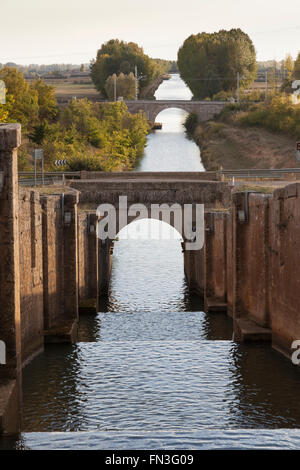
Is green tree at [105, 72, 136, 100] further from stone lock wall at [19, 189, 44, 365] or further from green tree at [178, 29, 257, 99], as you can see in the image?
stone lock wall at [19, 189, 44, 365]

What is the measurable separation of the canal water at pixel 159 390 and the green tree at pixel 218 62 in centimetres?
9664

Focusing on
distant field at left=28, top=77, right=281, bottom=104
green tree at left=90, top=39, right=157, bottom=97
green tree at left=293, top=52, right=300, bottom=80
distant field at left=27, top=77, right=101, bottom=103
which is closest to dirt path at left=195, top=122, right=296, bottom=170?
green tree at left=293, top=52, right=300, bottom=80

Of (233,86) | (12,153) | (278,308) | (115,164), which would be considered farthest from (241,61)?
(12,153)

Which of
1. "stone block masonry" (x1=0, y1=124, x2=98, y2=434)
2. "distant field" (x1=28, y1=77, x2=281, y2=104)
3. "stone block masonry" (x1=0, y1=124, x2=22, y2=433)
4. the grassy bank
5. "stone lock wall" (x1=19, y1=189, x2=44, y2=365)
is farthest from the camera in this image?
"distant field" (x1=28, y1=77, x2=281, y2=104)

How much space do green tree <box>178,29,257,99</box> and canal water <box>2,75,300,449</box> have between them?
96.6m

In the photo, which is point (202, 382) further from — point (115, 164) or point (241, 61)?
point (241, 61)

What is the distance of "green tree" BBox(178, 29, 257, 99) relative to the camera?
125250 millimetres

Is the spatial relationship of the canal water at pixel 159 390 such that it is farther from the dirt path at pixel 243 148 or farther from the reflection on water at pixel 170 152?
the reflection on water at pixel 170 152

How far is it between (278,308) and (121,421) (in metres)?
7.63

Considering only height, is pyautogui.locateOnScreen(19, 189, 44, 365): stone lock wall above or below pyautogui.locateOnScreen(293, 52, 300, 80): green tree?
below

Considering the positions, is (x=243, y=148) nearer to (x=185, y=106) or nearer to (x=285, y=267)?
(x=185, y=106)

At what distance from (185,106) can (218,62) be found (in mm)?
11049

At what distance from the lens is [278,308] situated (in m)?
23.8

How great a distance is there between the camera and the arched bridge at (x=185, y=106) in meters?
118
